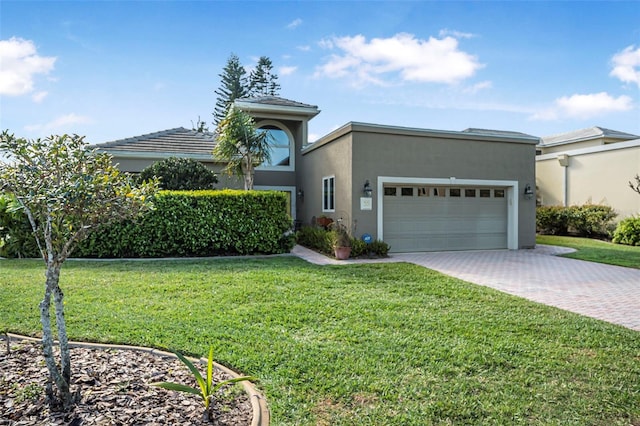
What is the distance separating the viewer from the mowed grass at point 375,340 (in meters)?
3.07

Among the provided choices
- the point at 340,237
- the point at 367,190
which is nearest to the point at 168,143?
the point at 367,190

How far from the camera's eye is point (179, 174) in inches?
510

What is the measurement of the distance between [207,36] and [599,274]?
39.7 ft

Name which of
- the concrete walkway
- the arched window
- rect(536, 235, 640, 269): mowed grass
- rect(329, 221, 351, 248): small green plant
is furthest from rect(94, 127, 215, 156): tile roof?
rect(536, 235, 640, 269): mowed grass

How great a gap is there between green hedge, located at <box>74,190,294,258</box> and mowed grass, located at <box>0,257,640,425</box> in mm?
2948

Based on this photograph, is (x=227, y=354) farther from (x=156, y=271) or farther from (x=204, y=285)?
(x=156, y=271)

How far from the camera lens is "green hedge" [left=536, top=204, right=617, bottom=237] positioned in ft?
53.9

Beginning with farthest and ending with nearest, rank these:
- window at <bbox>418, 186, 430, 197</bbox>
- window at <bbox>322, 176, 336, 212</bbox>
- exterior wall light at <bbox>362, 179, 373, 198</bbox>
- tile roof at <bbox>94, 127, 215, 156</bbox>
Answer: tile roof at <bbox>94, 127, 215, 156</bbox>
window at <bbox>322, 176, 336, 212</bbox>
window at <bbox>418, 186, 430, 197</bbox>
exterior wall light at <bbox>362, 179, 373, 198</bbox>

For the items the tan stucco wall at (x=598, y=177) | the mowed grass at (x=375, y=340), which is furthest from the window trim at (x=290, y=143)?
the tan stucco wall at (x=598, y=177)

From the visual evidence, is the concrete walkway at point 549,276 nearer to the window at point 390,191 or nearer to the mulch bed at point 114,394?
the window at point 390,191

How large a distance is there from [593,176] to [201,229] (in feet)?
56.5

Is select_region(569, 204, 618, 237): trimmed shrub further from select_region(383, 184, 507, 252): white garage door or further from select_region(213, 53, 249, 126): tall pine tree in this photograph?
select_region(213, 53, 249, 126): tall pine tree

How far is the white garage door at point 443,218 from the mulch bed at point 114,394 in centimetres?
930

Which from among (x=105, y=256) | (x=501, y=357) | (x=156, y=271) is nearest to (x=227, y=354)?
(x=501, y=357)
